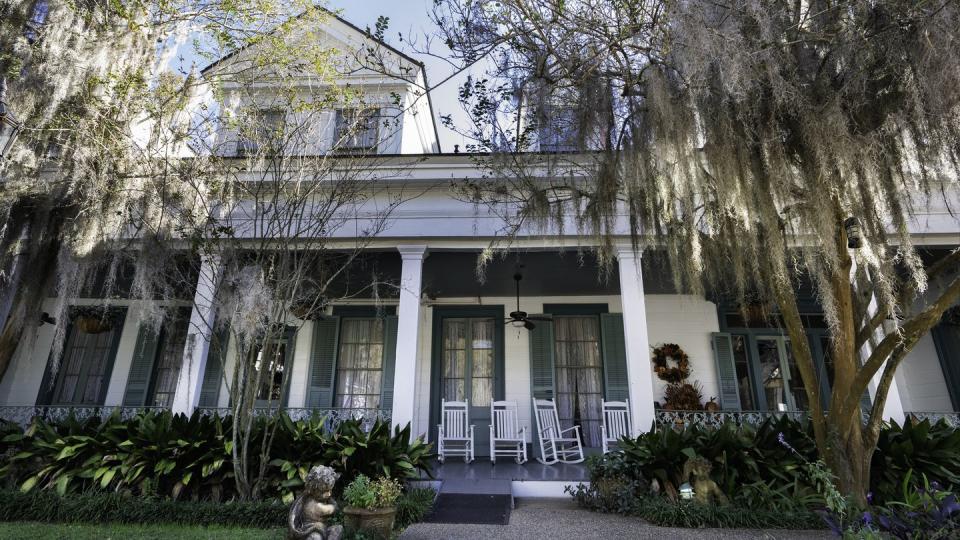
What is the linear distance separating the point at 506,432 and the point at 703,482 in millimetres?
3105

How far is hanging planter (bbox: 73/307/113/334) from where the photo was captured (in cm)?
695

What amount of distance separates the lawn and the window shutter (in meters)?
6.14

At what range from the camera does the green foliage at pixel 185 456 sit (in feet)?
14.1

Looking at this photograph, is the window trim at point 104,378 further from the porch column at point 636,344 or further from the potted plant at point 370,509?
the porch column at point 636,344

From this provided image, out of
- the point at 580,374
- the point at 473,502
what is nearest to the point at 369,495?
the point at 473,502

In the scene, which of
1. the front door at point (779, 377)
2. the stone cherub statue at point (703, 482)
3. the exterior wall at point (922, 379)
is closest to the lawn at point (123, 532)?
the stone cherub statue at point (703, 482)

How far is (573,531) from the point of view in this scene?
3.82 metres

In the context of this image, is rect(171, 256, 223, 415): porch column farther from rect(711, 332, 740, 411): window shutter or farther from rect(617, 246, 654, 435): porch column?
rect(711, 332, 740, 411): window shutter

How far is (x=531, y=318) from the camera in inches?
285

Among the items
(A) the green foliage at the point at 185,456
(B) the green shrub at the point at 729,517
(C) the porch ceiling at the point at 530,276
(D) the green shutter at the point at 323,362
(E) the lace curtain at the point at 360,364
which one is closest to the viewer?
(B) the green shrub at the point at 729,517

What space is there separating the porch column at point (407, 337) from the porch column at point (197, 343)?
197 centimetres

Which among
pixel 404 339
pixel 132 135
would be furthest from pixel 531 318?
pixel 132 135

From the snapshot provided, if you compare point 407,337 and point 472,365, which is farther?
point 472,365

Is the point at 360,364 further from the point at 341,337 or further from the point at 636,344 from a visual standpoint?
the point at 636,344
